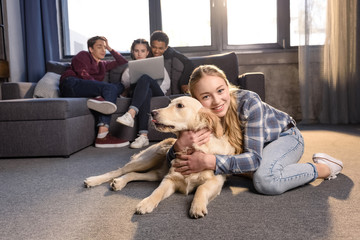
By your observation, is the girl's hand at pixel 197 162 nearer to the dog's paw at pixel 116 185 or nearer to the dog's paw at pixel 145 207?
the dog's paw at pixel 145 207

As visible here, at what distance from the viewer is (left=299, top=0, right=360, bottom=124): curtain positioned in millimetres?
4441

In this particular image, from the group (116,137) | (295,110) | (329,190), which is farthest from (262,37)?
(329,190)

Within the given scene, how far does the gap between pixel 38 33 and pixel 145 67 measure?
2207 millimetres

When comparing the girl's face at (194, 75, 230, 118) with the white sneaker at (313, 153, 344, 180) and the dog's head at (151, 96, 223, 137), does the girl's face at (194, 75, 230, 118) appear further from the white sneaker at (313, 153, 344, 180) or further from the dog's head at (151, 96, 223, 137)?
the white sneaker at (313, 153, 344, 180)

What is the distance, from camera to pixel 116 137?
3412 mm

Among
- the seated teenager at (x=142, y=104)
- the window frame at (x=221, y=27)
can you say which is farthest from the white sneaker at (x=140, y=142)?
the window frame at (x=221, y=27)

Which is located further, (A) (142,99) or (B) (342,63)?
(B) (342,63)

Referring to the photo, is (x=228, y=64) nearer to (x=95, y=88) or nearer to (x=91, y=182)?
(x=95, y=88)

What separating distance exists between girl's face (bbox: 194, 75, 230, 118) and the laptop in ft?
6.43

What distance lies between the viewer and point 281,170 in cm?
154

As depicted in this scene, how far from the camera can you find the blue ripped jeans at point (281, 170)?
150 cm

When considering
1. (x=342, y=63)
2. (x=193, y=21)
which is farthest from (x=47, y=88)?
(x=342, y=63)

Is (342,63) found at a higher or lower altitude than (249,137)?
higher

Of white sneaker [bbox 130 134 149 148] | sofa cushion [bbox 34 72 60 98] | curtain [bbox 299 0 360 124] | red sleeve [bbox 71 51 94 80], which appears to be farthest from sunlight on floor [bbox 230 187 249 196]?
curtain [bbox 299 0 360 124]
